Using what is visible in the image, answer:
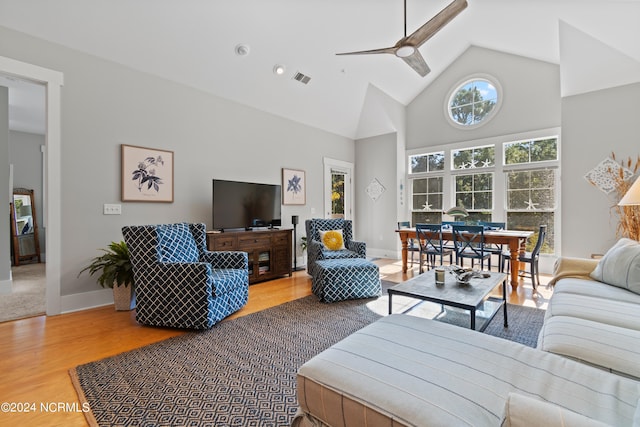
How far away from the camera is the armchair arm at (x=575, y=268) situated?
2730 mm

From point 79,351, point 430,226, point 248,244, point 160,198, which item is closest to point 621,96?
point 430,226

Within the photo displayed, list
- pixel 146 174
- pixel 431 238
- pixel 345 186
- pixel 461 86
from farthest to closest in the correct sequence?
pixel 345 186, pixel 461 86, pixel 431 238, pixel 146 174

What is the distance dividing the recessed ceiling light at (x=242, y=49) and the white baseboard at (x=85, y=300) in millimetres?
3522

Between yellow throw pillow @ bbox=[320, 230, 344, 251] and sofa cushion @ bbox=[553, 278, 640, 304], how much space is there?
2.72 m

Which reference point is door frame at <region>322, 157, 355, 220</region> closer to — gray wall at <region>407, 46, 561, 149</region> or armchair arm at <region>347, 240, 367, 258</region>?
gray wall at <region>407, 46, 561, 149</region>

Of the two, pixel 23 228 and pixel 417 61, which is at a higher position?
pixel 417 61

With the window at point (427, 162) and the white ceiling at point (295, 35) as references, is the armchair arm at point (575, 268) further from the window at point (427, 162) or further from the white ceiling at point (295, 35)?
the window at point (427, 162)

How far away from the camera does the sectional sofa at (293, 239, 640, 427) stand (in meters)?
0.94

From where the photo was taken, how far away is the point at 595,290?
2.29 metres

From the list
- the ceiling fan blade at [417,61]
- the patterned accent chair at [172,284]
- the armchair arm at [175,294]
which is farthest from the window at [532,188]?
the armchair arm at [175,294]

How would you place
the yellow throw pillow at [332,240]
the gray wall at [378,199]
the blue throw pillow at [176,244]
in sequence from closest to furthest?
the blue throw pillow at [176,244], the yellow throw pillow at [332,240], the gray wall at [378,199]

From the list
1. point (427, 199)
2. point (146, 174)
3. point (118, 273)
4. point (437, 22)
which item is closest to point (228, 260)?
point (118, 273)

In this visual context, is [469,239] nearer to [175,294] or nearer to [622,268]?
[622,268]

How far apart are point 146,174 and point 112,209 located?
0.58 metres
